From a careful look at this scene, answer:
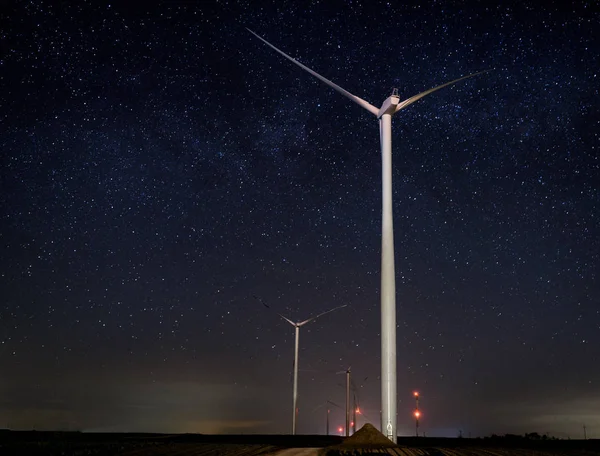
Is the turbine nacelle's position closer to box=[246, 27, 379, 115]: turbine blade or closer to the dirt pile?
box=[246, 27, 379, 115]: turbine blade

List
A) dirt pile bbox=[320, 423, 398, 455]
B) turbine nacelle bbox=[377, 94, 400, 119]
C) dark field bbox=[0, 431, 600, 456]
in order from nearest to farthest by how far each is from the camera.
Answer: dark field bbox=[0, 431, 600, 456]
dirt pile bbox=[320, 423, 398, 455]
turbine nacelle bbox=[377, 94, 400, 119]

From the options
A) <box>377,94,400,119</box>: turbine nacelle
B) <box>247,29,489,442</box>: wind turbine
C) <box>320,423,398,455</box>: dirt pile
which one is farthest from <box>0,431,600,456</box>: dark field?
<box>377,94,400,119</box>: turbine nacelle

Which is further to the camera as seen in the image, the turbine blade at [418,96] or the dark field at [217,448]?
the turbine blade at [418,96]

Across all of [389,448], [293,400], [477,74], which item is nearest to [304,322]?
[293,400]

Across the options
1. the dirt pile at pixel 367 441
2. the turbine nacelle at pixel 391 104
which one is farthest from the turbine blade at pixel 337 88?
the dirt pile at pixel 367 441

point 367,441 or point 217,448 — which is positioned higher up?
point 367,441

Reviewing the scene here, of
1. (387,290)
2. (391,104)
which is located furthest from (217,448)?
(391,104)

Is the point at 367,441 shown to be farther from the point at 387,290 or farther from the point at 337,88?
the point at 337,88

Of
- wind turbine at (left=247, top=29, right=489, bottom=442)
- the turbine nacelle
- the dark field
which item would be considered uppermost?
the turbine nacelle

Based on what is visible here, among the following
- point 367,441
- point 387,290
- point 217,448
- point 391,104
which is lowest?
point 217,448

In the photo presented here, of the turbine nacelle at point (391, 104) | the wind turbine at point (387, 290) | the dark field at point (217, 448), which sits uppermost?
the turbine nacelle at point (391, 104)

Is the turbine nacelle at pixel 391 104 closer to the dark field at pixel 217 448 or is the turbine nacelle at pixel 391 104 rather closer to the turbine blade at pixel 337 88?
the turbine blade at pixel 337 88

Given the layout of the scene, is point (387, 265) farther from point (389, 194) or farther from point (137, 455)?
point (137, 455)

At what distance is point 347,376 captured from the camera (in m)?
102
